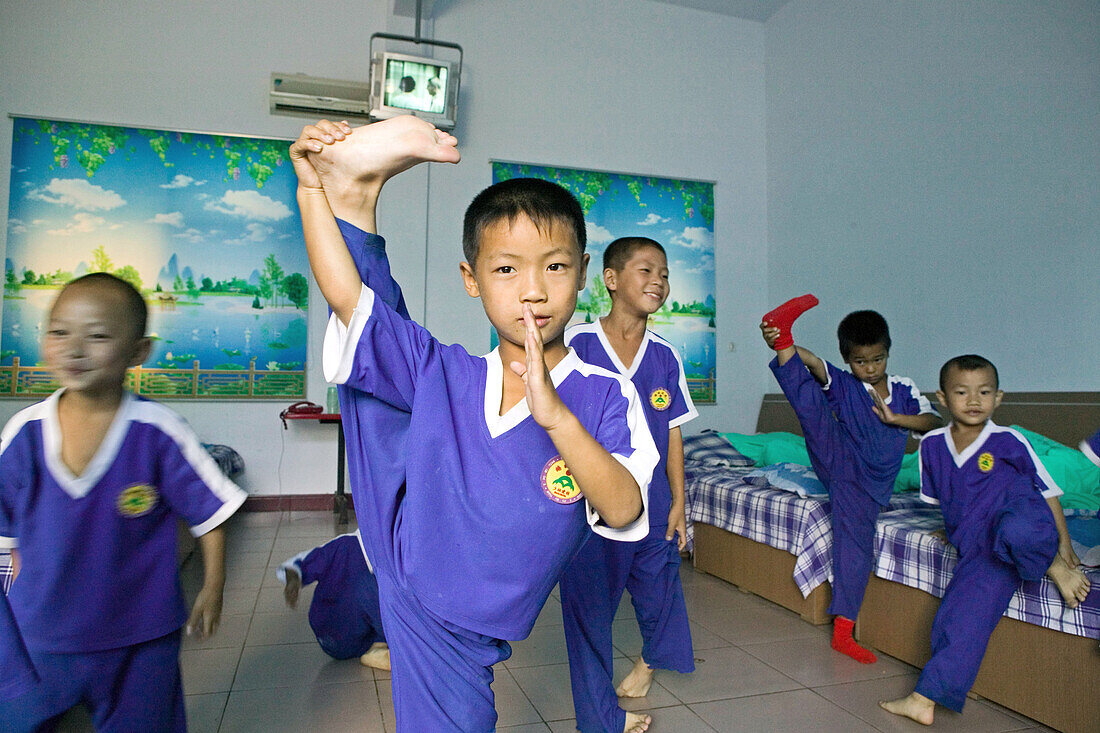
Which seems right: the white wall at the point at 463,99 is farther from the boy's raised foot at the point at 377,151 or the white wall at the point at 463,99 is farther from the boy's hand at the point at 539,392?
the boy's hand at the point at 539,392

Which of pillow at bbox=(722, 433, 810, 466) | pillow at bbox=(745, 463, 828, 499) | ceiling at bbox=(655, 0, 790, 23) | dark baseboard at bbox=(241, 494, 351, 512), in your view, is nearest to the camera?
pillow at bbox=(745, 463, 828, 499)

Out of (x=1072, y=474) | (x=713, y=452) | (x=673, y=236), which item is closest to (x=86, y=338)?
(x=1072, y=474)

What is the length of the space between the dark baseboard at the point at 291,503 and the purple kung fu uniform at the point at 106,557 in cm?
359

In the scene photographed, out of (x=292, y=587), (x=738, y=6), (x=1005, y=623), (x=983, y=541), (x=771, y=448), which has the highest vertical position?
(x=738, y=6)

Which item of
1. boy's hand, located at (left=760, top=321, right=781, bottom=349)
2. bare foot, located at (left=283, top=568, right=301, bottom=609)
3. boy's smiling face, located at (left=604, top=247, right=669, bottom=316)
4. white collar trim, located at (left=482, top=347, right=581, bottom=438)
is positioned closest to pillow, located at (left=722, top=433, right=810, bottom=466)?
boy's hand, located at (left=760, top=321, right=781, bottom=349)

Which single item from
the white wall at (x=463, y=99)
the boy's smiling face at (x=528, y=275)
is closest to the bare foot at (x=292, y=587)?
the boy's smiling face at (x=528, y=275)

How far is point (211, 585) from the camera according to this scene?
1229 mm

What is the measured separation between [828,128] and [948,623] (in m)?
3.73

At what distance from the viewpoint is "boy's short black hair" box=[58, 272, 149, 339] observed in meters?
1.18

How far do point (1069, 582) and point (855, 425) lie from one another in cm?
82

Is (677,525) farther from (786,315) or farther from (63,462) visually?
(63,462)

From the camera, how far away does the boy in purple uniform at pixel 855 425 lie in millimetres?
2443

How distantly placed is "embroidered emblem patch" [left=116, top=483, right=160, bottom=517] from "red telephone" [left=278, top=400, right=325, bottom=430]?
10.9ft

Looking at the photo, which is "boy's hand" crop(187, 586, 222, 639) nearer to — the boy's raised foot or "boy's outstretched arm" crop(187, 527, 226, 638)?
"boy's outstretched arm" crop(187, 527, 226, 638)
